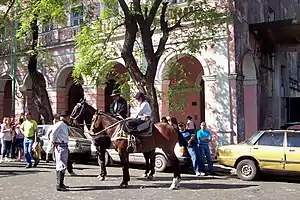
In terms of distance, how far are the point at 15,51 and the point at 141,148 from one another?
12819 mm

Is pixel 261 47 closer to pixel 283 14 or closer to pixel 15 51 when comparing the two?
pixel 283 14

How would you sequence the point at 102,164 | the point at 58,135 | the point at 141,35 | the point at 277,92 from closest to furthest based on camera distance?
the point at 58,135
the point at 102,164
the point at 141,35
the point at 277,92

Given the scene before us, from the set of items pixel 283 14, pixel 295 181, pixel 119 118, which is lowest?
pixel 295 181

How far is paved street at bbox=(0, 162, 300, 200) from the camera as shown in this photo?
10513 mm

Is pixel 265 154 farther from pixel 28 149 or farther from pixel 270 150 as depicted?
pixel 28 149

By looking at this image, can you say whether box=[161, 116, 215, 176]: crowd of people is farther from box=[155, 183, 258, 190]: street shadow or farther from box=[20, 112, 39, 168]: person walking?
box=[20, 112, 39, 168]: person walking

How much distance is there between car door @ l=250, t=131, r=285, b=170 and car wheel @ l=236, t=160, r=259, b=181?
23cm

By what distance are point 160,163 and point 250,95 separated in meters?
8.13

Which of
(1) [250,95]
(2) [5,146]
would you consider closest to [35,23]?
(2) [5,146]

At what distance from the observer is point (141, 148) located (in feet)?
41.4

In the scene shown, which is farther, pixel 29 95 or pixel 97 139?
pixel 29 95

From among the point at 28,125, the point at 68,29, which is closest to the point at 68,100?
the point at 68,29

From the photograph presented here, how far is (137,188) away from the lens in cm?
1165

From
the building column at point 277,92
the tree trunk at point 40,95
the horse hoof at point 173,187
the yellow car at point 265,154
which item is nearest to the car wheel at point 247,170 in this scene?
the yellow car at point 265,154
